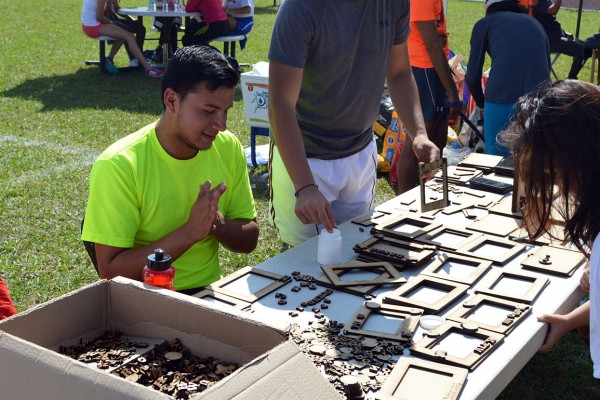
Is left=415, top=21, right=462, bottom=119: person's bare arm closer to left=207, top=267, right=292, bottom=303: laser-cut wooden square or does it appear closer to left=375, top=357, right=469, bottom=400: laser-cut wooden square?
left=207, top=267, right=292, bottom=303: laser-cut wooden square

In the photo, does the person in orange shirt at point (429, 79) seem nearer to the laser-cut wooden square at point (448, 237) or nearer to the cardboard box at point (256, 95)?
the cardboard box at point (256, 95)

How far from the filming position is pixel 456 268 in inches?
103

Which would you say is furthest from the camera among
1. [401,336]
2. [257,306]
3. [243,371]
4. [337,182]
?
[337,182]

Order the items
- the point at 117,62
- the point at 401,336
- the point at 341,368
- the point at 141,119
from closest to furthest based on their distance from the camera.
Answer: the point at 341,368 → the point at 401,336 → the point at 141,119 → the point at 117,62

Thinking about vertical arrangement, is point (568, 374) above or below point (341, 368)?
below

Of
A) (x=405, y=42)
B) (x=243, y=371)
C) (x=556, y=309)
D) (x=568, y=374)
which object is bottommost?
(x=568, y=374)

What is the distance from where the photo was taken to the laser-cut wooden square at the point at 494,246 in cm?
269

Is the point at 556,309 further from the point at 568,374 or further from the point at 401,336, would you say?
the point at 568,374

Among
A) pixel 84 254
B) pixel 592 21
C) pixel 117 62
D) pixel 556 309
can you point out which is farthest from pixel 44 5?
pixel 556 309

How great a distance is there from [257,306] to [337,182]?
3.12ft

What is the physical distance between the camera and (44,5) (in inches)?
711

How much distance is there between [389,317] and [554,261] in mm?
784

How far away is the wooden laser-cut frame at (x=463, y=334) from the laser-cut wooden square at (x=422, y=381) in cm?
3

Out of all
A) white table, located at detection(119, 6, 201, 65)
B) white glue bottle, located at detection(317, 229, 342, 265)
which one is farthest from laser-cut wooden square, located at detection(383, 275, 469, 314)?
white table, located at detection(119, 6, 201, 65)
